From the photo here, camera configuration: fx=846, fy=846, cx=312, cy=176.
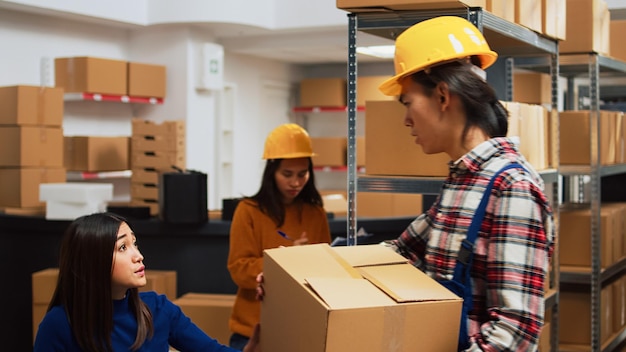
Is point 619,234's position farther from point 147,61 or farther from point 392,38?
point 147,61

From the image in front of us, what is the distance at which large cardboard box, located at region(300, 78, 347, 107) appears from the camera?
9.70 m

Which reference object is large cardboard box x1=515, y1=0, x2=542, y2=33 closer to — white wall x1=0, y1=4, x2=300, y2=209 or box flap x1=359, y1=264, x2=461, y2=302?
box flap x1=359, y1=264, x2=461, y2=302

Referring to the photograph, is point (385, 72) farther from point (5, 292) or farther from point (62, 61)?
point (5, 292)

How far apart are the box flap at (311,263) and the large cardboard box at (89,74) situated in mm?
5140

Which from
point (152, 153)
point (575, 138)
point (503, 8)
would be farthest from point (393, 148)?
point (152, 153)

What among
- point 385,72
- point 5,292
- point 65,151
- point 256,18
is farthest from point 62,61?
point 385,72

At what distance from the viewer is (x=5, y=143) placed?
619 centimetres

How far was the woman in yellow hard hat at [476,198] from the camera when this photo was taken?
1.71 meters

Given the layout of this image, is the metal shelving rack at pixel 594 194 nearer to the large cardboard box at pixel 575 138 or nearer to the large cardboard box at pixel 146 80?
the large cardboard box at pixel 575 138

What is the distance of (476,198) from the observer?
5.92 feet

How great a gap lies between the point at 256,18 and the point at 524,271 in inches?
244

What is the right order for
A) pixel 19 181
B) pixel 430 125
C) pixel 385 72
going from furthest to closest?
pixel 385 72, pixel 19 181, pixel 430 125

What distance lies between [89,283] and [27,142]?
433 centimetres

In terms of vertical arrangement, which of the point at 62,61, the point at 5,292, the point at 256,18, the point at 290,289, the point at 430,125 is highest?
the point at 256,18
